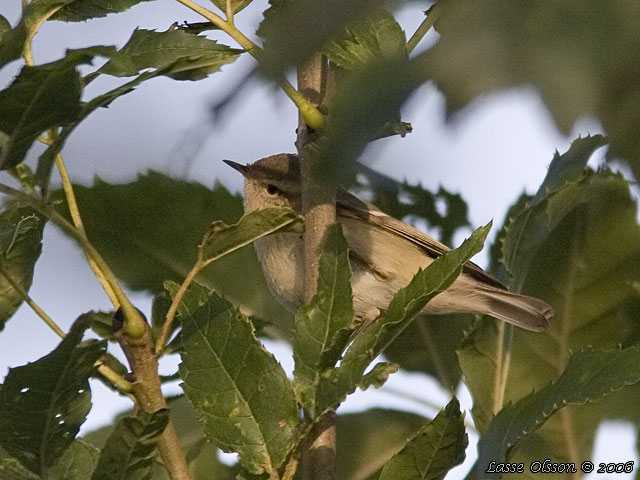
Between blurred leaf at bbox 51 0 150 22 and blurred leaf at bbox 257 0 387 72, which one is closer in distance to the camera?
blurred leaf at bbox 257 0 387 72

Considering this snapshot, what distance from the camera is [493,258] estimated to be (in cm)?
282

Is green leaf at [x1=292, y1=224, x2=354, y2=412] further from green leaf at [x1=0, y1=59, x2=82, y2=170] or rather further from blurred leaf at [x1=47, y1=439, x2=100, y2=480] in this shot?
green leaf at [x1=0, y1=59, x2=82, y2=170]

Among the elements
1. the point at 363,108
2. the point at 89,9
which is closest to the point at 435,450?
the point at 89,9

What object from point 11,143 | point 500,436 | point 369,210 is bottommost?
point 500,436

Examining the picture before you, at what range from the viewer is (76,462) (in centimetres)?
173

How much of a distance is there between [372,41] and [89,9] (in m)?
0.90

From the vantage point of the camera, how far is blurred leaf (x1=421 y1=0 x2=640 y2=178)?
58 centimetres

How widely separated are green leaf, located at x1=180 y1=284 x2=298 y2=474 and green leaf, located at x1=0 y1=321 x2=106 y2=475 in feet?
0.74

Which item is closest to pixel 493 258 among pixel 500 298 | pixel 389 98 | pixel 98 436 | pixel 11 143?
pixel 500 298

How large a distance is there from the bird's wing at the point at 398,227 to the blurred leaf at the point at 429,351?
0.99ft

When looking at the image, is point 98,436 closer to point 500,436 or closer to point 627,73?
point 500,436

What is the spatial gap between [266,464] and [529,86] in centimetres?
121

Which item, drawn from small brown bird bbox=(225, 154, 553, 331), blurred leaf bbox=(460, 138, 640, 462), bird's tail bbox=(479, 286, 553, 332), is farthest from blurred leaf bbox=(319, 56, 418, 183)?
small brown bird bbox=(225, 154, 553, 331)

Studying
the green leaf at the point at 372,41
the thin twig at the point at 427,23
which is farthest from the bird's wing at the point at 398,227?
the thin twig at the point at 427,23
